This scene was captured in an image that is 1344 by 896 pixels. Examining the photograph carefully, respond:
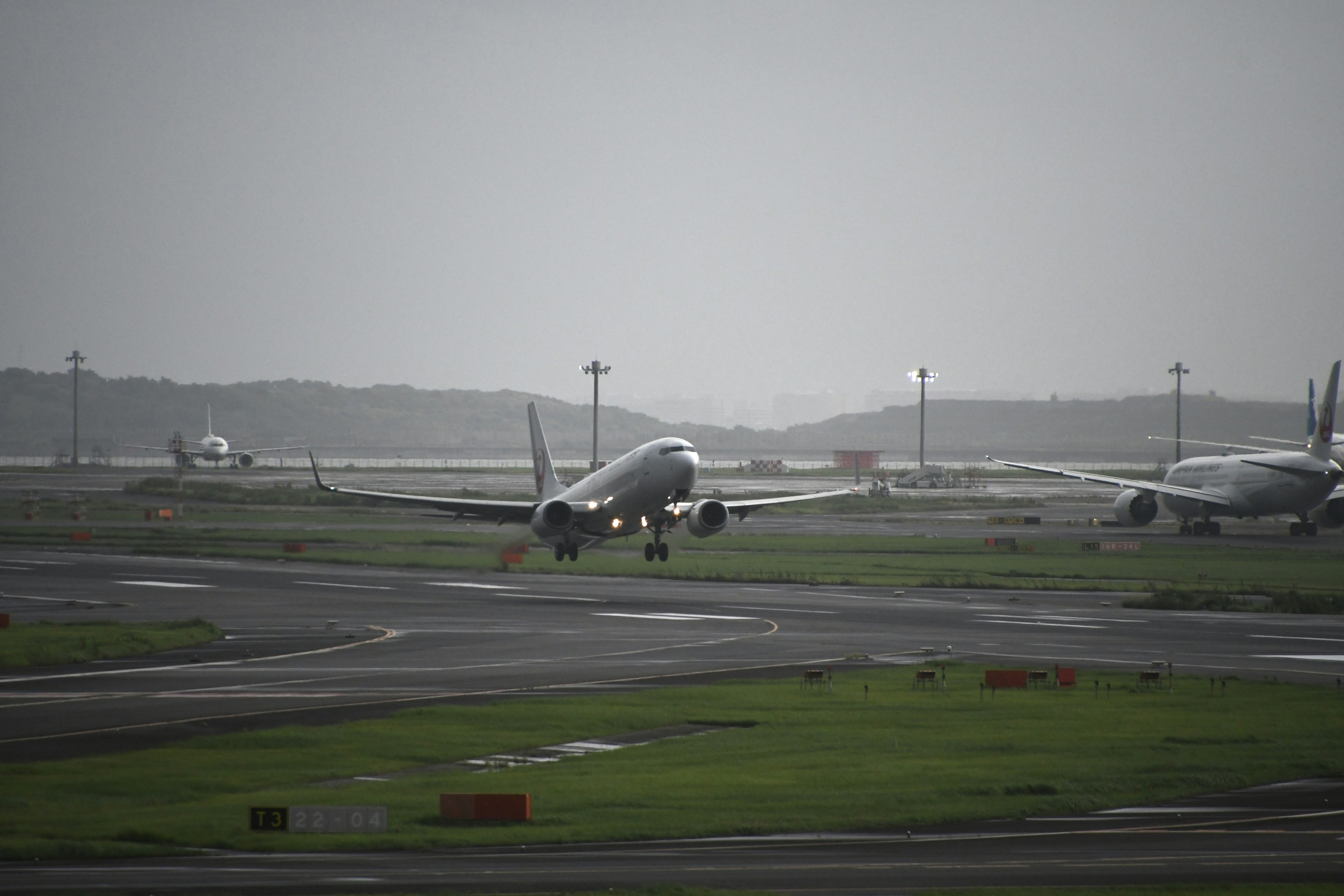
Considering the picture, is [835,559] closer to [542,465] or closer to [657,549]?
[657,549]

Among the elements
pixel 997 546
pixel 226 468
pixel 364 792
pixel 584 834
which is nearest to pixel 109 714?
pixel 364 792

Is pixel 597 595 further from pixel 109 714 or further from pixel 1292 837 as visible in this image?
pixel 1292 837

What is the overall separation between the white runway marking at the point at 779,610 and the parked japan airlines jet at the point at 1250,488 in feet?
112

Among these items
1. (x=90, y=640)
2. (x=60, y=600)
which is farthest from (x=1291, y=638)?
(x=60, y=600)

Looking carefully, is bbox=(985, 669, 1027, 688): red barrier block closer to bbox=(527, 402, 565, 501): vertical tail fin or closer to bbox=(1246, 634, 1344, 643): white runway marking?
bbox=(1246, 634, 1344, 643): white runway marking

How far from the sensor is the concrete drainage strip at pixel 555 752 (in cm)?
2312

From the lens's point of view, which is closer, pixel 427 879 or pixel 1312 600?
pixel 427 879

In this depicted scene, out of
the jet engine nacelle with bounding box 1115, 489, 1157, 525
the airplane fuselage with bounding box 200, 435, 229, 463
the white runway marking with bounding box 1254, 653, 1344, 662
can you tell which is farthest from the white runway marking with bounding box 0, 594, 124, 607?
the airplane fuselage with bounding box 200, 435, 229, 463

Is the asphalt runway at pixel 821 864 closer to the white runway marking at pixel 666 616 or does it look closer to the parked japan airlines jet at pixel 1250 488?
the white runway marking at pixel 666 616

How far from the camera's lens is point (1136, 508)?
91.9m

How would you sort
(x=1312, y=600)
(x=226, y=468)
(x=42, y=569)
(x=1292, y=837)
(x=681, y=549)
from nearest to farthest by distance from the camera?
1. (x=1292, y=837)
2. (x=1312, y=600)
3. (x=42, y=569)
4. (x=681, y=549)
5. (x=226, y=468)

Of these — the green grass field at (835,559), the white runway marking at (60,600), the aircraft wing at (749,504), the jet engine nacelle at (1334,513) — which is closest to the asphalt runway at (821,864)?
the green grass field at (835,559)

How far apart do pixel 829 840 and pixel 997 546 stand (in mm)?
62660

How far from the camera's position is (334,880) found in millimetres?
16094
